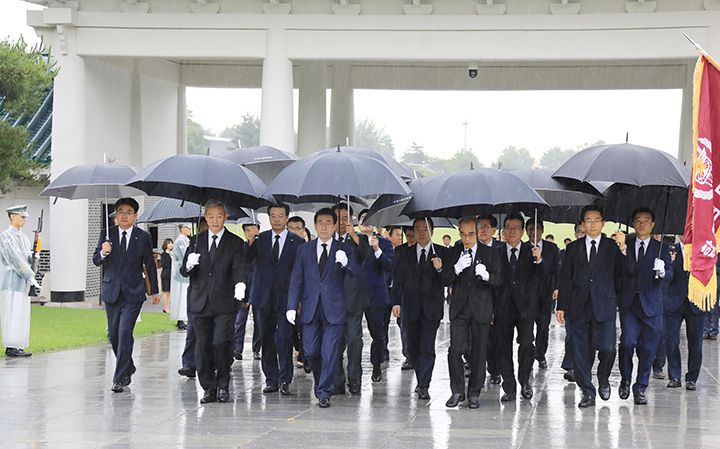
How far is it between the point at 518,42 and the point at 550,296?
10.8 m

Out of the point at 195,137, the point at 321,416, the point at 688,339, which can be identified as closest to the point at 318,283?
the point at 321,416

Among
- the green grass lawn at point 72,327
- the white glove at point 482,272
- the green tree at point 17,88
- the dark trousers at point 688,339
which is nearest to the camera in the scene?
the white glove at point 482,272

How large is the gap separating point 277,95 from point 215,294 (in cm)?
1296

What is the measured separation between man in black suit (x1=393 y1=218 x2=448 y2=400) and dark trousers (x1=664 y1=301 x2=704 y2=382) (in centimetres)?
286

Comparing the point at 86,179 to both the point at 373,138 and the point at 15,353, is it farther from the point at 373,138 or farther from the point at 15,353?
the point at 373,138

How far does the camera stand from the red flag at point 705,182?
934cm

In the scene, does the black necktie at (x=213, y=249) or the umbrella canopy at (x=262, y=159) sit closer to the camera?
the black necktie at (x=213, y=249)

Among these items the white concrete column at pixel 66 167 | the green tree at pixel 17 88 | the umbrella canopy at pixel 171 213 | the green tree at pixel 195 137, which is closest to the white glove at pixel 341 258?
the umbrella canopy at pixel 171 213

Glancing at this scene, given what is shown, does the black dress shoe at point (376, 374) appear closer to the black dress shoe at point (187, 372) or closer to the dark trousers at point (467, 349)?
the black dress shoe at point (187, 372)

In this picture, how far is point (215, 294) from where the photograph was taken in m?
10.8

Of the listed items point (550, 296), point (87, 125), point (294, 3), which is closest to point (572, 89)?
point (294, 3)

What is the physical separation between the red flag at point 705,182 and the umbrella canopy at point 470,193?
1.48m

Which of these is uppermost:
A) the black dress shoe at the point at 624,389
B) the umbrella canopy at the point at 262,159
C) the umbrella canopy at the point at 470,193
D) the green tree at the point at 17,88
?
the green tree at the point at 17,88

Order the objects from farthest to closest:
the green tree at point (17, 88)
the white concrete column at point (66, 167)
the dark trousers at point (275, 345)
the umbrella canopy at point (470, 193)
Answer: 1. the white concrete column at point (66, 167)
2. the green tree at point (17, 88)
3. the dark trousers at point (275, 345)
4. the umbrella canopy at point (470, 193)
